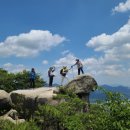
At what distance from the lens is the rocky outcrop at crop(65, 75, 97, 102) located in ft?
152

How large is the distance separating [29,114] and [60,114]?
868 cm

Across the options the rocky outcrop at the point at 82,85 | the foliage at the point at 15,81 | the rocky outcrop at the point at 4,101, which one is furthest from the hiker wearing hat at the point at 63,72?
the foliage at the point at 15,81

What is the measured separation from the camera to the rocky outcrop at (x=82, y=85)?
46.4 metres

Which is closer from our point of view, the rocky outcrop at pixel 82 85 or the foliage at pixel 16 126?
the foliage at pixel 16 126

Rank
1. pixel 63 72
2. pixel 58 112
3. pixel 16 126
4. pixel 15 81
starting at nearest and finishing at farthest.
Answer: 1. pixel 16 126
2. pixel 58 112
3. pixel 63 72
4. pixel 15 81

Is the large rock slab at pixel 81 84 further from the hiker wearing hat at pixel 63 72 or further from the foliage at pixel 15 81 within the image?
the foliage at pixel 15 81

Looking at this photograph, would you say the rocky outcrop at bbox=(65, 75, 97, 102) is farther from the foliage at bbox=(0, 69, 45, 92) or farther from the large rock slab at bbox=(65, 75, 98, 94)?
the foliage at bbox=(0, 69, 45, 92)

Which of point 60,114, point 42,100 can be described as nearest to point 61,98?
point 42,100

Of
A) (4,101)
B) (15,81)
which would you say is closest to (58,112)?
(4,101)

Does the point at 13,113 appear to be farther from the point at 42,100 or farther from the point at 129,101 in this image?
the point at 129,101

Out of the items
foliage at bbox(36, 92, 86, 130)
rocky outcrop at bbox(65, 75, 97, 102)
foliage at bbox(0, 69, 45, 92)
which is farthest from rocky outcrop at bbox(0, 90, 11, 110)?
foliage at bbox(0, 69, 45, 92)

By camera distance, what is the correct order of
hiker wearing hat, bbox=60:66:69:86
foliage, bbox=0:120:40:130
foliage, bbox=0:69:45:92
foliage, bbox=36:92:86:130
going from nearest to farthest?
foliage, bbox=0:120:40:130 → foliage, bbox=36:92:86:130 → hiker wearing hat, bbox=60:66:69:86 → foliage, bbox=0:69:45:92

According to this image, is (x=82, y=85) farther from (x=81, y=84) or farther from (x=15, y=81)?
(x=15, y=81)

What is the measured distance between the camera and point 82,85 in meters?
47.0
